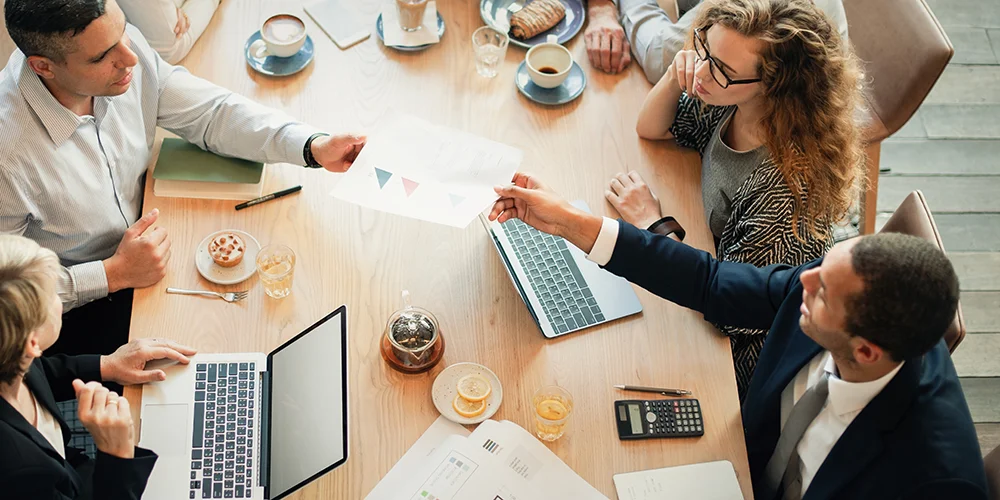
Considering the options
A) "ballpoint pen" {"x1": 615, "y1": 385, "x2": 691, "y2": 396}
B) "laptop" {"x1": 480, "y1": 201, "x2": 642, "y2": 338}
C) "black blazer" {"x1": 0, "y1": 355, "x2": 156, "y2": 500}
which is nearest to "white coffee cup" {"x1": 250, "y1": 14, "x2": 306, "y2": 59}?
"laptop" {"x1": 480, "y1": 201, "x2": 642, "y2": 338}

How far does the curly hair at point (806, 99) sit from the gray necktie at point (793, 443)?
0.39 meters

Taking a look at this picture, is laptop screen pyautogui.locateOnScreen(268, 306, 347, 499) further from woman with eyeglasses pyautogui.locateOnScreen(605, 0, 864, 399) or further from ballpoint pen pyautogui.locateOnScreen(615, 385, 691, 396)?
woman with eyeglasses pyautogui.locateOnScreen(605, 0, 864, 399)

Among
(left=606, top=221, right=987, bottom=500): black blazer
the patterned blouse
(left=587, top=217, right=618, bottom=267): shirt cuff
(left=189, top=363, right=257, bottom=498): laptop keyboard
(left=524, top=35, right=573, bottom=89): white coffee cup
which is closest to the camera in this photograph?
(left=606, top=221, right=987, bottom=500): black blazer

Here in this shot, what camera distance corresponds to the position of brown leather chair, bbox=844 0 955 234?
207cm

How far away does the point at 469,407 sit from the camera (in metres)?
1.61

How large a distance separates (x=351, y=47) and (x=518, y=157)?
25.9 inches

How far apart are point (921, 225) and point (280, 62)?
4.98ft

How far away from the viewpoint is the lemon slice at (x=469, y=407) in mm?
1601

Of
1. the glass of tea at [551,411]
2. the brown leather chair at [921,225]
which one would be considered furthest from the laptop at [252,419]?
the brown leather chair at [921,225]

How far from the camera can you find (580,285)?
182cm

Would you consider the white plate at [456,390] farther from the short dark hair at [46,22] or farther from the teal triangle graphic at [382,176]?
the short dark hair at [46,22]

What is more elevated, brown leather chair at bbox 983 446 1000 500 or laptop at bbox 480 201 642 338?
laptop at bbox 480 201 642 338

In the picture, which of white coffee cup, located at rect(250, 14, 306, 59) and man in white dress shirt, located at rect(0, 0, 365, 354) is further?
white coffee cup, located at rect(250, 14, 306, 59)

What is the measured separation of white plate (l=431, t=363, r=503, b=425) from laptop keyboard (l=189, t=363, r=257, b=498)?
1.14 feet
